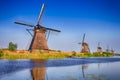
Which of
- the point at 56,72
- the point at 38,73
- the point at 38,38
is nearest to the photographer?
the point at 38,73

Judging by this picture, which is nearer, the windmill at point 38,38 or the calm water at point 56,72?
the calm water at point 56,72

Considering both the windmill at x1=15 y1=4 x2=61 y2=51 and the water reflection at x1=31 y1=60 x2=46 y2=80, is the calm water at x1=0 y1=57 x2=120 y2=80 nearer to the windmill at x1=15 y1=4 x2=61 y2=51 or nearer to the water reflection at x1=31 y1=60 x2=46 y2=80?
the water reflection at x1=31 y1=60 x2=46 y2=80

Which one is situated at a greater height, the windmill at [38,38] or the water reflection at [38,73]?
the windmill at [38,38]

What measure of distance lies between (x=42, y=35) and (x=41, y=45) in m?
2.32

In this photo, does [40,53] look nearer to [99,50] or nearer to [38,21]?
[38,21]

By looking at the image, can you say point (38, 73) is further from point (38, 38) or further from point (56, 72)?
point (38, 38)

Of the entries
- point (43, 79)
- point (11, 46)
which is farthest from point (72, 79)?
point (11, 46)

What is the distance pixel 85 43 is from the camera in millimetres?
83625

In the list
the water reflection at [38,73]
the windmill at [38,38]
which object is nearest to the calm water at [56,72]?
the water reflection at [38,73]

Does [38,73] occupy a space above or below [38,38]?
below

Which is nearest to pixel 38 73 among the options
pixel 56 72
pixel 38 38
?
pixel 56 72

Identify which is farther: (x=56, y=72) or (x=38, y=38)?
(x=38, y=38)

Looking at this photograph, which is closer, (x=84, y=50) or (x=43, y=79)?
(x=43, y=79)

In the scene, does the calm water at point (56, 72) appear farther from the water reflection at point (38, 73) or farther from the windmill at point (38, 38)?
the windmill at point (38, 38)
